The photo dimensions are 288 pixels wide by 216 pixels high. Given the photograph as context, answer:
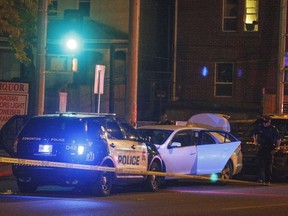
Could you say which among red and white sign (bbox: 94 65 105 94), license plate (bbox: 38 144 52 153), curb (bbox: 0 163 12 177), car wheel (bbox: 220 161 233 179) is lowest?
curb (bbox: 0 163 12 177)

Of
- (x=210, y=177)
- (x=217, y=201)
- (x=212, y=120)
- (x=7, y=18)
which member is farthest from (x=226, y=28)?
(x=217, y=201)

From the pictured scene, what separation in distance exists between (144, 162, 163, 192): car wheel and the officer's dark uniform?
347 centimetres

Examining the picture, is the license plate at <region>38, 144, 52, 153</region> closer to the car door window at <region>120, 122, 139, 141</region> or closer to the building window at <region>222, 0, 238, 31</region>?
the car door window at <region>120, 122, 139, 141</region>

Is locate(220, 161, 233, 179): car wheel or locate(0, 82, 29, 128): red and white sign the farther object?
locate(0, 82, 29, 128): red and white sign

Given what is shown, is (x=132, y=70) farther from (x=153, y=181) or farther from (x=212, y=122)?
(x=153, y=181)

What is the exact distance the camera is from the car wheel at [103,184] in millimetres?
12508

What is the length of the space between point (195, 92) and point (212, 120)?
Answer: 1071 cm

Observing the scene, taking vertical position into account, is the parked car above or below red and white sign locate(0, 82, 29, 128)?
below

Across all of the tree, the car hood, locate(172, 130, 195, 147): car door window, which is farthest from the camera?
the tree

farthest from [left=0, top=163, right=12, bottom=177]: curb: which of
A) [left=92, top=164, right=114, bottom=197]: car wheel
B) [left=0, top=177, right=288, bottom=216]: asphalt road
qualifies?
[left=92, top=164, right=114, bottom=197]: car wheel

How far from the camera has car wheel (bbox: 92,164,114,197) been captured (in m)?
12.5

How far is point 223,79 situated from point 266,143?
591 inches

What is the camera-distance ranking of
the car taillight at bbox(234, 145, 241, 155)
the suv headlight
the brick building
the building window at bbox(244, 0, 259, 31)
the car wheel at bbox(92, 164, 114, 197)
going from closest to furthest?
the suv headlight → the car wheel at bbox(92, 164, 114, 197) → the car taillight at bbox(234, 145, 241, 155) → the brick building → the building window at bbox(244, 0, 259, 31)

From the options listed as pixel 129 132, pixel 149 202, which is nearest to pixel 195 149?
pixel 129 132
